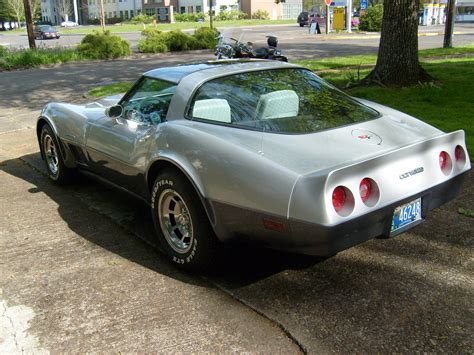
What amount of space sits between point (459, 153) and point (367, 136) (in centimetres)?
76

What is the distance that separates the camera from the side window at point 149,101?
3.90m

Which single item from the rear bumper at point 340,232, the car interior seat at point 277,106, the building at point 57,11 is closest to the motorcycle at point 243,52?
the car interior seat at point 277,106

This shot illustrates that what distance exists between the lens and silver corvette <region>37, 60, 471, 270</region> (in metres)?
2.72

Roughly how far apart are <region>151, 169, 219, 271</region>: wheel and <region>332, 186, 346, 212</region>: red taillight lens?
2.96 feet

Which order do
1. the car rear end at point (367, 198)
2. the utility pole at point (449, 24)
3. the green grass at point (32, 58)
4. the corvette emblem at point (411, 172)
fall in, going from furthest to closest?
1. the green grass at point (32, 58)
2. the utility pole at point (449, 24)
3. the corvette emblem at point (411, 172)
4. the car rear end at point (367, 198)

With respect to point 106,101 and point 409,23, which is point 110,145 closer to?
point 106,101

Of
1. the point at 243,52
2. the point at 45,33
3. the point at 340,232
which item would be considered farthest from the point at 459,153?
the point at 45,33

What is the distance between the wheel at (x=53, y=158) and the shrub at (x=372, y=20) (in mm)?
33475

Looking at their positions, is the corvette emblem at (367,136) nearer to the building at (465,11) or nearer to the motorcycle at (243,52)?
the motorcycle at (243,52)

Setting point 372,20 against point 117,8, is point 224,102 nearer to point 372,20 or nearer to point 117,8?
point 372,20

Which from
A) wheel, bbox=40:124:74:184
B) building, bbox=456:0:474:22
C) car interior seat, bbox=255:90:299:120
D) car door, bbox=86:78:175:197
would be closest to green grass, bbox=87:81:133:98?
wheel, bbox=40:124:74:184

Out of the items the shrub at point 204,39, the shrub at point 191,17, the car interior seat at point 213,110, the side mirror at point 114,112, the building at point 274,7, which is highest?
the building at point 274,7

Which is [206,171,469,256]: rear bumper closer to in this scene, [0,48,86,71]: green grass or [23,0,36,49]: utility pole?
[0,48,86,71]: green grass

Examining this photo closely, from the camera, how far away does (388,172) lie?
2.90 metres
